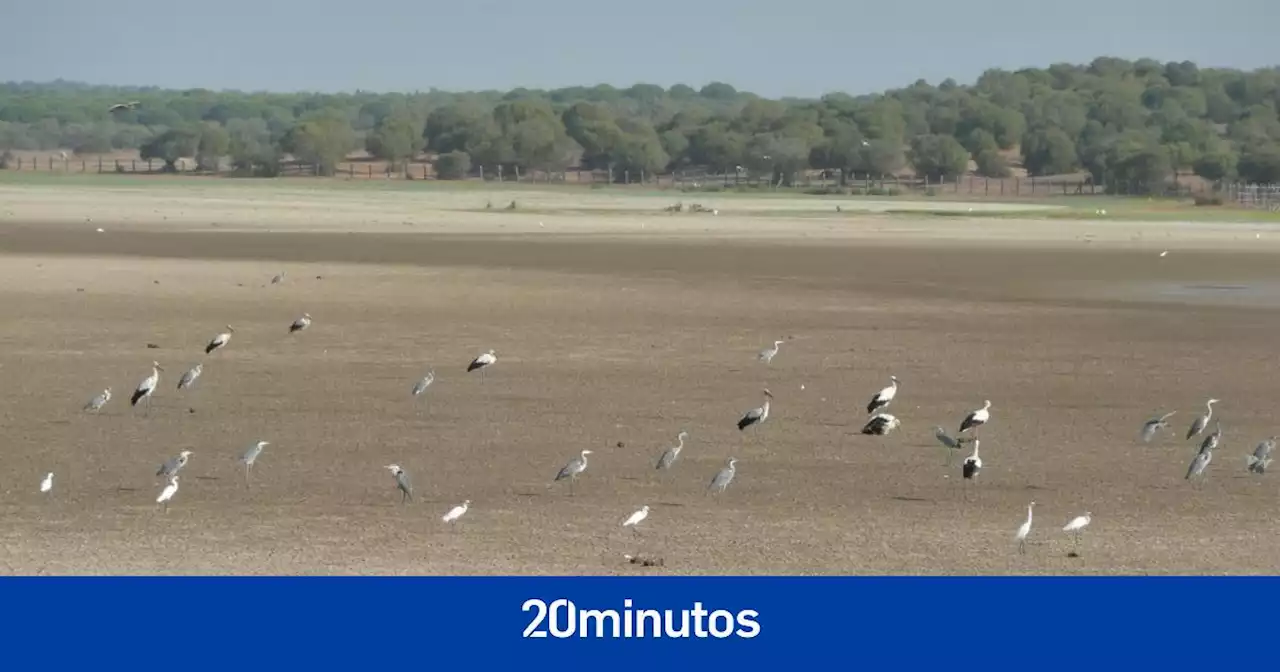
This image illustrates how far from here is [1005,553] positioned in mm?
11898

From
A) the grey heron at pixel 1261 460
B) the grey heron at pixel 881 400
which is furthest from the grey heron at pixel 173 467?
the grey heron at pixel 1261 460

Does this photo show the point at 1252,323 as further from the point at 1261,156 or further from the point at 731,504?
the point at 1261,156

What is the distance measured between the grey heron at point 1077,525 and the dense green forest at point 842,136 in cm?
9246

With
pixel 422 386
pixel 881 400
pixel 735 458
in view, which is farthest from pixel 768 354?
pixel 735 458

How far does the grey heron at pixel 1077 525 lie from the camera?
40.4 ft

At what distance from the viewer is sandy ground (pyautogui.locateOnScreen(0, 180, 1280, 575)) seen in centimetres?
1207

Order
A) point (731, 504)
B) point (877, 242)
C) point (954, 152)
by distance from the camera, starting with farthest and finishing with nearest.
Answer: point (954, 152), point (877, 242), point (731, 504)

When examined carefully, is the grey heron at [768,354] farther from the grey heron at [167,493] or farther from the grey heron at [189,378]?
the grey heron at [167,493]

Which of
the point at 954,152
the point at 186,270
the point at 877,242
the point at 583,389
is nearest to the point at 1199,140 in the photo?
the point at 954,152

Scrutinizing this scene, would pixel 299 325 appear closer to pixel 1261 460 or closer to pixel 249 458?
pixel 249 458

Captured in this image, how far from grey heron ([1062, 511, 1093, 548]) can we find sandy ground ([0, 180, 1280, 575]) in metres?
0.11

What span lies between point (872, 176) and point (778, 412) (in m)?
105

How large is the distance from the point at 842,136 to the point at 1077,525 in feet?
383
